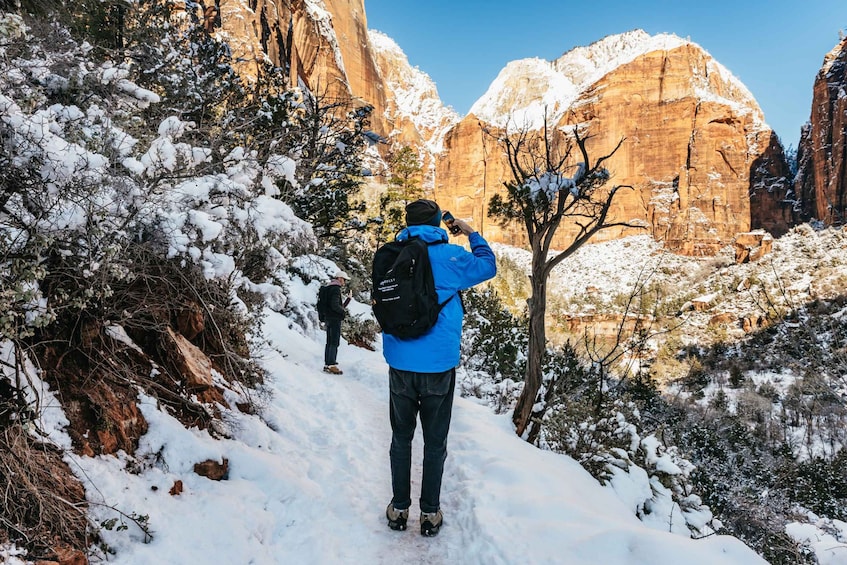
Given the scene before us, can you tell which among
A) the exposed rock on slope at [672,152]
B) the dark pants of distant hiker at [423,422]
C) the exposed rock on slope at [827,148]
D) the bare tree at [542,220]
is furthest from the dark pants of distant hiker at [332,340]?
the exposed rock on slope at [827,148]

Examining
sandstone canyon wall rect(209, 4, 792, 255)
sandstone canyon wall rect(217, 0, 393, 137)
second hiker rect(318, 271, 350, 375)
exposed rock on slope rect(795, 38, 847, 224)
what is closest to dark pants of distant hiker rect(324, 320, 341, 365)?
second hiker rect(318, 271, 350, 375)

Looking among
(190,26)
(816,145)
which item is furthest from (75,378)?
(816,145)

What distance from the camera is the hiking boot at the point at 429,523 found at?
8.34 ft

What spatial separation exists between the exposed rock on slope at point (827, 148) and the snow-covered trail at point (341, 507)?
85.5 meters

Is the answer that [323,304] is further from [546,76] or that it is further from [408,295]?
[546,76]

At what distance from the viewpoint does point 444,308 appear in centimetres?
245

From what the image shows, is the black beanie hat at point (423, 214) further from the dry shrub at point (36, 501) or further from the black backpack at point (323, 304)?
the black backpack at point (323, 304)

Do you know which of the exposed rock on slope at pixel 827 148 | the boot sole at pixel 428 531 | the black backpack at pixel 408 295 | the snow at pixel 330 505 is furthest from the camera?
the exposed rock on slope at pixel 827 148

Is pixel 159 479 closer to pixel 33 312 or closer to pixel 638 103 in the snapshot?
pixel 33 312

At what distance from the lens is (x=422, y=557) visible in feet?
A: 7.76

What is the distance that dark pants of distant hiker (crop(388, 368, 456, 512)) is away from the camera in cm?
248

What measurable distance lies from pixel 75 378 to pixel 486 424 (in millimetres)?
3788

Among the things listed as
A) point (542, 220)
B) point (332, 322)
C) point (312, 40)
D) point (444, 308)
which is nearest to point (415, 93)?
point (312, 40)

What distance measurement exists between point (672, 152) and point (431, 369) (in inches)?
4047
